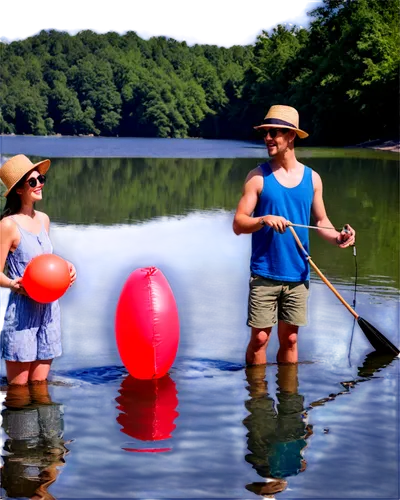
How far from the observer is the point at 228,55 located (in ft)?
509

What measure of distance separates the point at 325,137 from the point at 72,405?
230 feet

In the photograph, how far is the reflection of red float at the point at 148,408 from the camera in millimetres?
5801

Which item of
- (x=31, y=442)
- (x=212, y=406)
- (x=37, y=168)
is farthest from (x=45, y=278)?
(x=212, y=406)

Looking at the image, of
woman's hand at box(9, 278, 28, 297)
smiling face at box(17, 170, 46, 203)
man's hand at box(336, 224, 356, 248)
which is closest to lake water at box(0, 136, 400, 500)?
woman's hand at box(9, 278, 28, 297)

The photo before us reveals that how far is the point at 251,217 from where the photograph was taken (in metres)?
6.36

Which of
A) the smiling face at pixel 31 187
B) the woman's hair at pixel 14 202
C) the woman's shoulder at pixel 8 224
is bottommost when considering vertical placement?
the woman's shoulder at pixel 8 224

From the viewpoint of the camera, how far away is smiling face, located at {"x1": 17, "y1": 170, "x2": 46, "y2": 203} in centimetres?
585

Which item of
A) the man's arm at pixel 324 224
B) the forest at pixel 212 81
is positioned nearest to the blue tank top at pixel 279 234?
the man's arm at pixel 324 224

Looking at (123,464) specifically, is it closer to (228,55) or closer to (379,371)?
(379,371)

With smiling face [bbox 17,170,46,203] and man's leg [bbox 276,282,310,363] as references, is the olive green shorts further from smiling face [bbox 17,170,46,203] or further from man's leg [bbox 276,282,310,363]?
smiling face [bbox 17,170,46,203]

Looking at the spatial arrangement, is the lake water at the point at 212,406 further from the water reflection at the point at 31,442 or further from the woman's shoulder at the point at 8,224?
the woman's shoulder at the point at 8,224

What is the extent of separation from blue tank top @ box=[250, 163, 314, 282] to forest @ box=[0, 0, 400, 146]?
5534cm

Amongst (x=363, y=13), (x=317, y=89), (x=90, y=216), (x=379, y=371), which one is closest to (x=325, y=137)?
(x=317, y=89)

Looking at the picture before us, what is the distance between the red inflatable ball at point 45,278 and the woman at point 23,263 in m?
0.11
